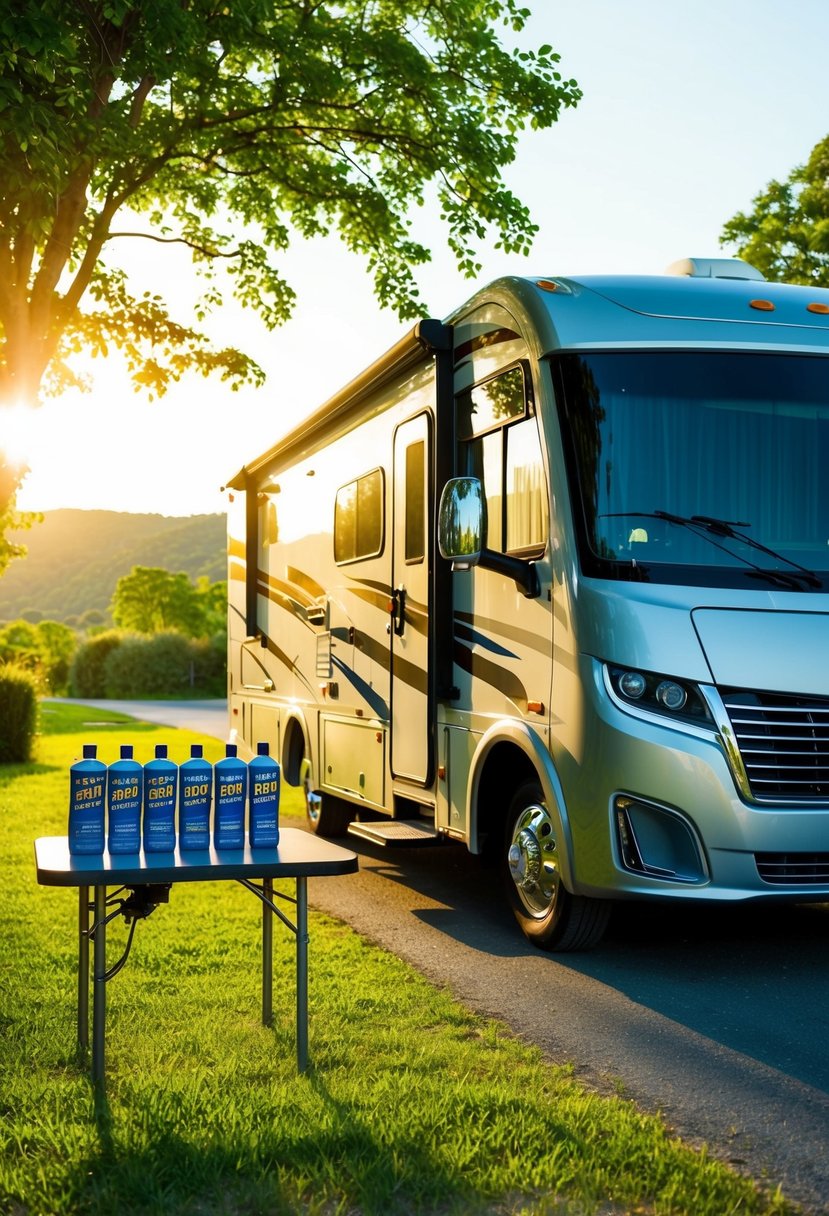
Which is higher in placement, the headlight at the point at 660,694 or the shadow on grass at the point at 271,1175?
the headlight at the point at 660,694

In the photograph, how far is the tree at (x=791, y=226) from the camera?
79.0 ft

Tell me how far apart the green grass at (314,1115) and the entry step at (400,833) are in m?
1.51

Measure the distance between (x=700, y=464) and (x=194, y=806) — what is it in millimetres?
2856

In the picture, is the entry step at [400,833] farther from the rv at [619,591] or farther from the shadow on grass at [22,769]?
the shadow on grass at [22,769]

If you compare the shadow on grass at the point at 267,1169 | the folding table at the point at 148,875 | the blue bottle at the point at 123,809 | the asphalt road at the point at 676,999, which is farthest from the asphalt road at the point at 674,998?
the blue bottle at the point at 123,809

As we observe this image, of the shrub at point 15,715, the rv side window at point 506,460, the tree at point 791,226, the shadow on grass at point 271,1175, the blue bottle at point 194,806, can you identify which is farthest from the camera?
the tree at point 791,226

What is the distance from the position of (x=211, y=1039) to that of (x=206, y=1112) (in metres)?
0.87

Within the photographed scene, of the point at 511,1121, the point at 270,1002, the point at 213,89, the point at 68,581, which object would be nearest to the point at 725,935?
the point at 270,1002

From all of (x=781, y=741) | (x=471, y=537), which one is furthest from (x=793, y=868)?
(x=471, y=537)

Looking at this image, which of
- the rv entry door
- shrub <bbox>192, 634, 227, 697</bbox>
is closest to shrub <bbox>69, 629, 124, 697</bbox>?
shrub <bbox>192, 634, 227, 697</bbox>

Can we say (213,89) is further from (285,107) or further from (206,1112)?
(206,1112)

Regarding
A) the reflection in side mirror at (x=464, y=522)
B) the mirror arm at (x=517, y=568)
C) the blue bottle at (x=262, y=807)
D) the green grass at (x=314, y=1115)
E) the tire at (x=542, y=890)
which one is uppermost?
the reflection in side mirror at (x=464, y=522)

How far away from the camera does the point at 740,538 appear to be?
19.7 ft

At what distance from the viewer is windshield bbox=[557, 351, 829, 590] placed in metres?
5.96
